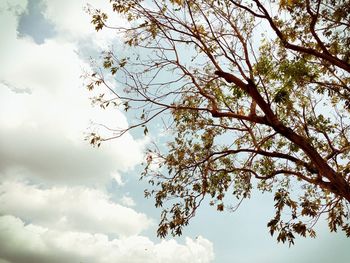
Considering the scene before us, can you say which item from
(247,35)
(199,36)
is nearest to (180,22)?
(199,36)

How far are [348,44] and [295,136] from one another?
287cm

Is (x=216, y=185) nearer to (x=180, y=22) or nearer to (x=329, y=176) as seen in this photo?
(x=329, y=176)

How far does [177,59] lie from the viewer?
1027cm

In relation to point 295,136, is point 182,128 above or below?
above

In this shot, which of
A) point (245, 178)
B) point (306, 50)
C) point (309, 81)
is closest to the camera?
point (306, 50)

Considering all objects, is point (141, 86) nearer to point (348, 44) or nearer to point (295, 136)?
point (295, 136)

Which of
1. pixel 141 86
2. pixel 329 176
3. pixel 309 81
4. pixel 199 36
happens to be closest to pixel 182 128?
pixel 141 86

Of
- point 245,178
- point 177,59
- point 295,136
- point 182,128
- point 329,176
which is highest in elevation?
point 177,59

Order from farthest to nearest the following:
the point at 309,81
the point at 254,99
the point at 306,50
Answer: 1. the point at 309,81
2. the point at 254,99
3. the point at 306,50

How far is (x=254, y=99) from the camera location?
8.55 meters

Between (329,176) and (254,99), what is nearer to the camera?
(329,176)

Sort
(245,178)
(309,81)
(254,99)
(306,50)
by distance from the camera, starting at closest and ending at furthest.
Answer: (306,50) → (254,99) → (309,81) → (245,178)

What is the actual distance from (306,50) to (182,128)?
14.6 feet

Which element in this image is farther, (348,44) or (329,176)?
(348,44)
